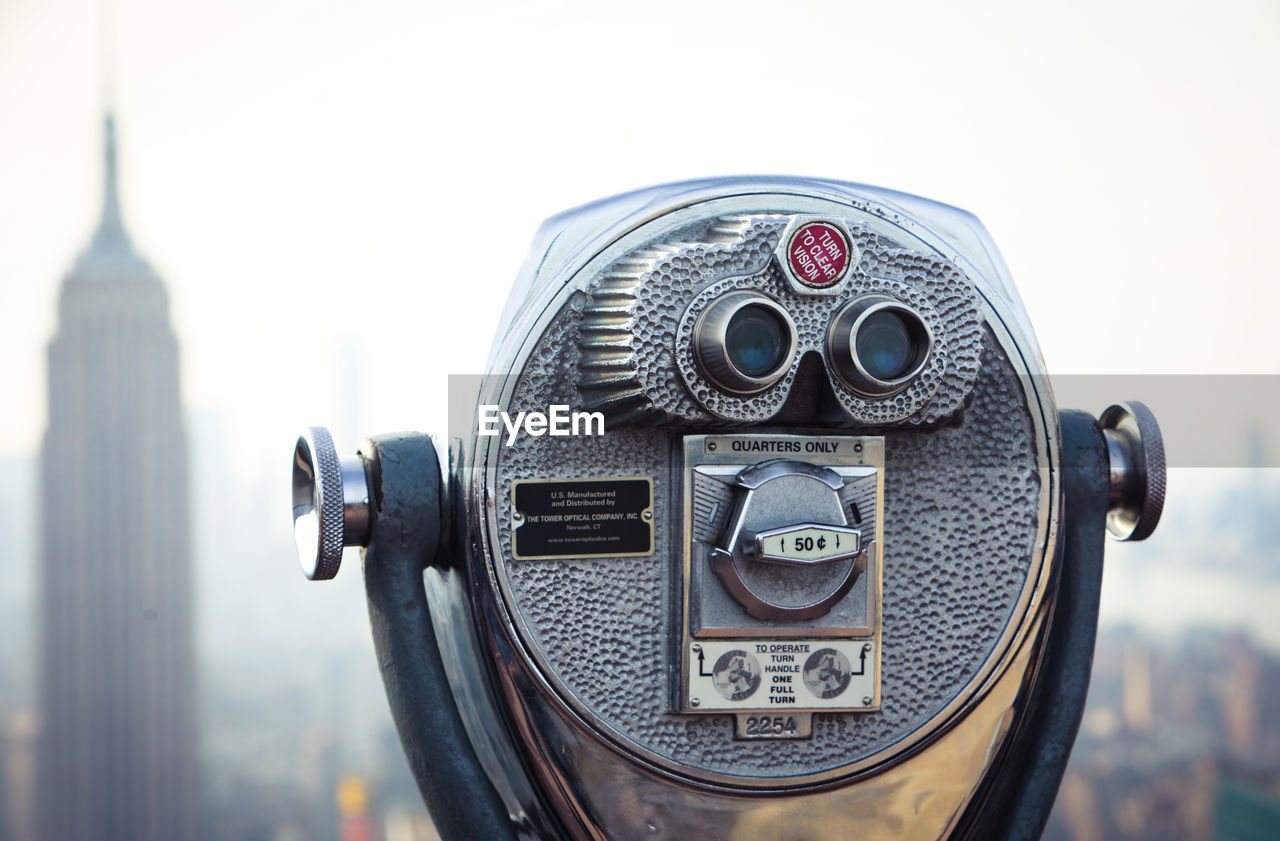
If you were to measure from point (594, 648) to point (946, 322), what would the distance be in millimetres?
522

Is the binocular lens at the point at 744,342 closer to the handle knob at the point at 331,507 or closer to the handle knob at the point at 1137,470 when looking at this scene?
the handle knob at the point at 331,507

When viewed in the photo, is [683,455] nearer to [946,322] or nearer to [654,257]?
[654,257]

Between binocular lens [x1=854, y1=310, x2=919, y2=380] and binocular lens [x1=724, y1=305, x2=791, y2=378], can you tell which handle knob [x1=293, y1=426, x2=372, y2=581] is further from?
binocular lens [x1=854, y1=310, x2=919, y2=380]

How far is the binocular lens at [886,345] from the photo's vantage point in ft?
4.28

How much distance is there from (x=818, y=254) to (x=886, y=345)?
0.12 m

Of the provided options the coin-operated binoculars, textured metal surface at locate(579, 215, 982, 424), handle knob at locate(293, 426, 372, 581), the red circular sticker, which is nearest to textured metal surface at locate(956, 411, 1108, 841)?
the coin-operated binoculars

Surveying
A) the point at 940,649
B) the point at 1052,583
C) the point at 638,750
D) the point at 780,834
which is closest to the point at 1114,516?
the point at 1052,583

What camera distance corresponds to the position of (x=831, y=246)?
132cm

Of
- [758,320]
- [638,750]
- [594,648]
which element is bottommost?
[638,750]

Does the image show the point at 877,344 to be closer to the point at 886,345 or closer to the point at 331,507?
the point at 886,345

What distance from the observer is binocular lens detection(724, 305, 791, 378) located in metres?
1.27

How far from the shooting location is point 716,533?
130 cm

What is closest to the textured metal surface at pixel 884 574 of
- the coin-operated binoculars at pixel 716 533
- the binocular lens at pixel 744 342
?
the coin-operated binoculars at pixel 716 533

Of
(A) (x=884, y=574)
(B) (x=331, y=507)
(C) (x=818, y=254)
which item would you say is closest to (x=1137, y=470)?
(A) (x=884, y=574)
